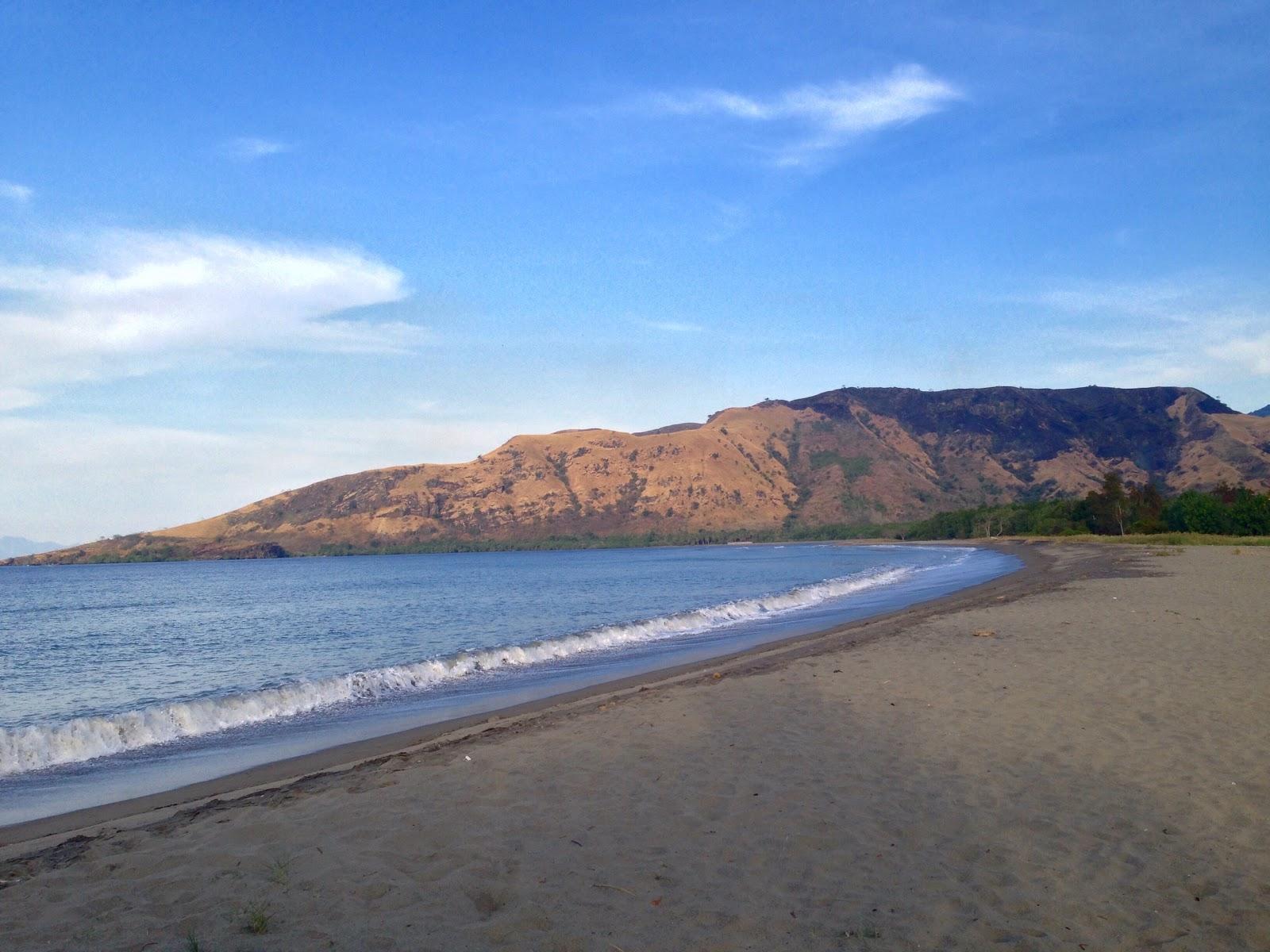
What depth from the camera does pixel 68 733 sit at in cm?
1173

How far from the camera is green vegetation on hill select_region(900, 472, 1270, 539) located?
64.7m

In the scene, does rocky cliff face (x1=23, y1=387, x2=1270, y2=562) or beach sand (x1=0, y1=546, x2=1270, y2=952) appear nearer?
beach sand (x1=0, y1=546, x2=1270, y2=952)

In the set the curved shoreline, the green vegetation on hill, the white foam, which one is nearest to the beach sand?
the curved shoreline

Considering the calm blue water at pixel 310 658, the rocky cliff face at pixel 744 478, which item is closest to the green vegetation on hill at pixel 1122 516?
the calm blue water at pixel 310 658

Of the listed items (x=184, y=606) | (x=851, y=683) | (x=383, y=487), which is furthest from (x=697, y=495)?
(x=851, y=683)

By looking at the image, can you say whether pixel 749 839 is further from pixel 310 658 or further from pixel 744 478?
pixel 744 478

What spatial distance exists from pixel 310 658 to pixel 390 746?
12.3 metres

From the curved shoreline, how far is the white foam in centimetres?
355

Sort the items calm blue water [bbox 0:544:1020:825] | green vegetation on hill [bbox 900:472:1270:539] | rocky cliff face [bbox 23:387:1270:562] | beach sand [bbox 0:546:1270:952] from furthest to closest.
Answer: rocky cliff face [bbox 23:387:1270:562], green vegetation on hill [bbox 900:472:1270:539], calm blue water [bbox 0:544:1020:825], beach sand [bbox 0:546:1270:952]

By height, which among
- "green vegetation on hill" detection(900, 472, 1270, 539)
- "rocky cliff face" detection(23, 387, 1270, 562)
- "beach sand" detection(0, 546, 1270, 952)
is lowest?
"green vegetation on hill" detection(900, 472, 1270, 539)

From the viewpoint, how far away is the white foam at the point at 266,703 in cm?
1145

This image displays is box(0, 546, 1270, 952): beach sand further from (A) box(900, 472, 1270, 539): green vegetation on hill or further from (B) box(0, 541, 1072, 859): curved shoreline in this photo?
(A) box(900, 472, 1270, 539): green vegetation on hill

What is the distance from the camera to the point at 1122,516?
80.9 meters

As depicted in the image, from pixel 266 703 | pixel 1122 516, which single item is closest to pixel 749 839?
pixel 266 703
